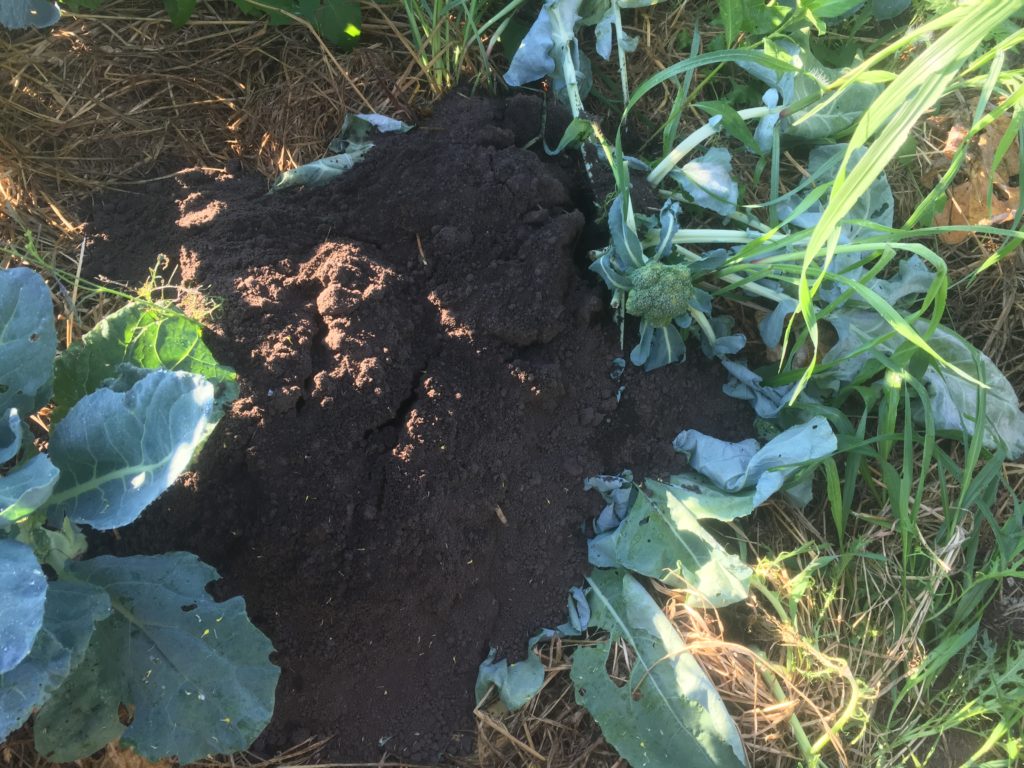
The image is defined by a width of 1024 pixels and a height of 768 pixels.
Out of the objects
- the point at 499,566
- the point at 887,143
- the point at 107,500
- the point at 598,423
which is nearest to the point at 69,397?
the point at 107,500

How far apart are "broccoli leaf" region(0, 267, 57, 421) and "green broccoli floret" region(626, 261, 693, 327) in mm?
1246

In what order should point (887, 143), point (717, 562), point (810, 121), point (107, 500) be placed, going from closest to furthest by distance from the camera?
point (887, 143)
point (107, 500)
point (717, 562)
point (810, 121)

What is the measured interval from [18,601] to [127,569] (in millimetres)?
336

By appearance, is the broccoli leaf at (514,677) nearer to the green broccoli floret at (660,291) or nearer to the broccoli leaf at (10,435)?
the green broccoli floret at (660,291)

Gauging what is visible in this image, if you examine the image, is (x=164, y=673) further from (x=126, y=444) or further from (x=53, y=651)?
(x=126, y=444)

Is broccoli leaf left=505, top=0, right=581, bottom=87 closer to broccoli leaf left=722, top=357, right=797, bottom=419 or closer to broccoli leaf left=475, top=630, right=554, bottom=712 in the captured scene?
broccoli leaf left=722, top=357, right=797, bottom=419

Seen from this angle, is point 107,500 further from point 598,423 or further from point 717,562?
point 717,562

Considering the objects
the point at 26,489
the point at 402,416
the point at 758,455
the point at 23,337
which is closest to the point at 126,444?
the point at 26,489

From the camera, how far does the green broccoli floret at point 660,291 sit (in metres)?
1.78

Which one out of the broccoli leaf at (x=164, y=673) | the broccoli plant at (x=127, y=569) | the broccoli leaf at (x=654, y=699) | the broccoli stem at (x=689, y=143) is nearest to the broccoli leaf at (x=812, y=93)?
the broccoli stem at (x=689, y=143)

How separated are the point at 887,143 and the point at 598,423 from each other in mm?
932

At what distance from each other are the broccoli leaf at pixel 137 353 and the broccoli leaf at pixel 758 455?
43.4 inches

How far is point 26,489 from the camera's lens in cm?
129

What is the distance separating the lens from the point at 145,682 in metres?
1.54
